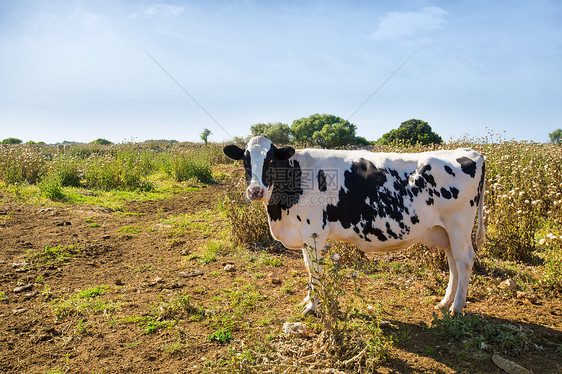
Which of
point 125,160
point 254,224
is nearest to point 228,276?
point 254,224

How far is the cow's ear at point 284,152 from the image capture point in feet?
14.2

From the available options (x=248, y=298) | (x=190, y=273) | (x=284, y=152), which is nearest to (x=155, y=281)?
(x=190, y=273)

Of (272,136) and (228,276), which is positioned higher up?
(272,136)

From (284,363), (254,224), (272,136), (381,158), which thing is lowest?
(284,363)

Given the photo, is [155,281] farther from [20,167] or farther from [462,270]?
[20,167]

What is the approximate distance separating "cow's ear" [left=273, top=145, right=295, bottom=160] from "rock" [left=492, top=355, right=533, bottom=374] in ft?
9.81

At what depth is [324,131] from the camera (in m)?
34.8

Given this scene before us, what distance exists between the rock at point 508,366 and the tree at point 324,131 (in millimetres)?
30746

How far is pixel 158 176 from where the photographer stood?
1658 cm

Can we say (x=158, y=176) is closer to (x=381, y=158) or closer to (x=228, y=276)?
(x=228, y=276)

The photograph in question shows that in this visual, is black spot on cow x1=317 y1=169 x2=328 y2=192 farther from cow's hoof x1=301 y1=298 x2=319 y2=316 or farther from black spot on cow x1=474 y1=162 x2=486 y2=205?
black spot on cow x1=474 y1=162 x2=486 y2=205

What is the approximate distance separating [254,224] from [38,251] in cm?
404

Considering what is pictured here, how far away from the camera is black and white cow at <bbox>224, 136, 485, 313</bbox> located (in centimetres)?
418

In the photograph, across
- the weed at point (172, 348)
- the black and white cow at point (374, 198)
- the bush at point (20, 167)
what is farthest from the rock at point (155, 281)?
the bush at point (20, 167)
